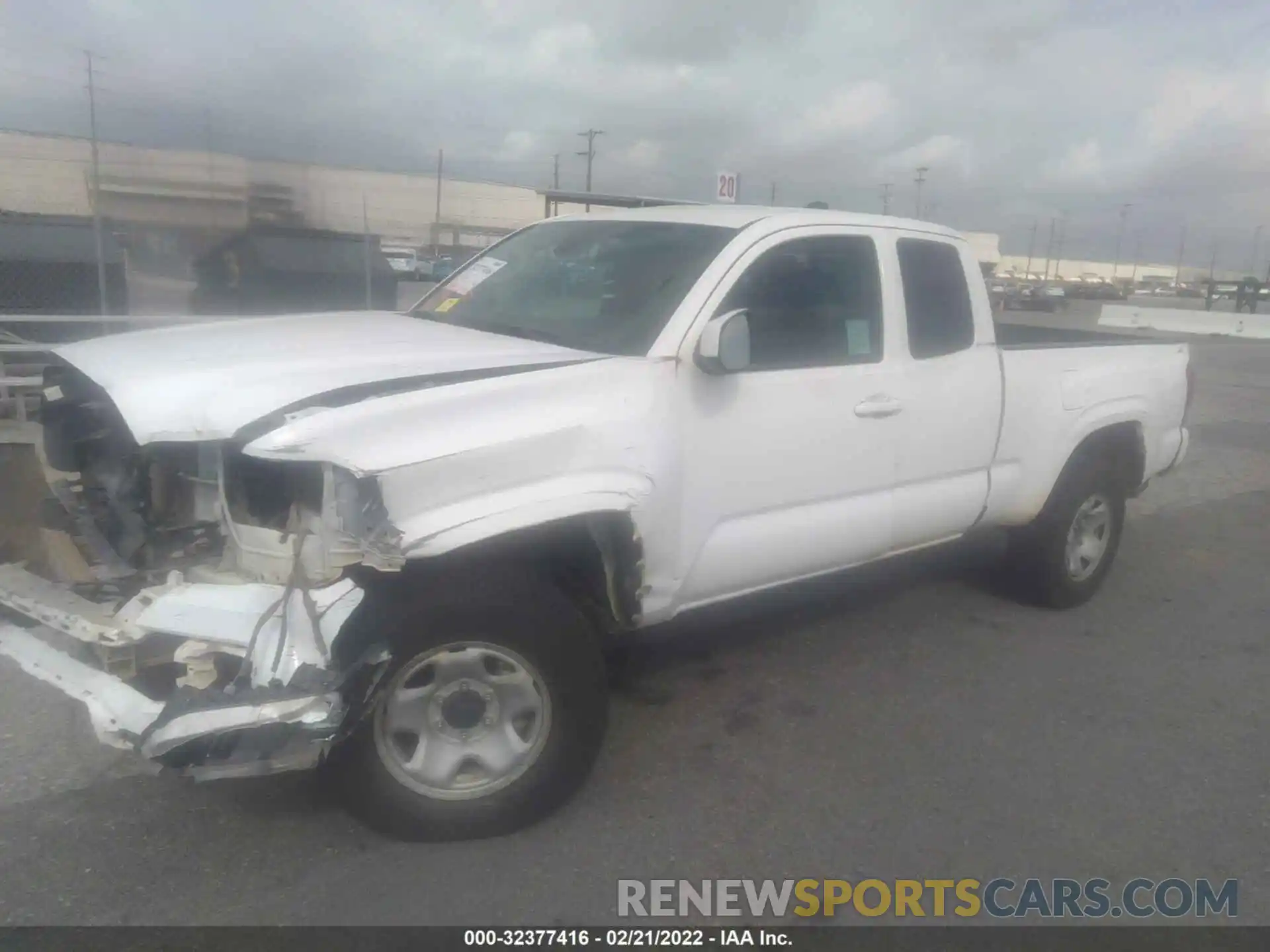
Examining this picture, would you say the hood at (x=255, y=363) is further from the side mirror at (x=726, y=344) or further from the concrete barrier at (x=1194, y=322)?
the concrete barrier at (x=1194, y=322)

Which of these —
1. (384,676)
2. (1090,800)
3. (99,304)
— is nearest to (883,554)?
(1090,800)

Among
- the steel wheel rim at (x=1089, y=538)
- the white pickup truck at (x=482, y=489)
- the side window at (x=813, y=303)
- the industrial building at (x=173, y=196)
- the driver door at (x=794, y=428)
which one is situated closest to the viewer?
the white pickup truck at (x=482, y=489)

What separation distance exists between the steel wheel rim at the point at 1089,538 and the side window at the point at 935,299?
55.3 inches

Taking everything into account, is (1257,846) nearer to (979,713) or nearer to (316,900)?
(979,713)

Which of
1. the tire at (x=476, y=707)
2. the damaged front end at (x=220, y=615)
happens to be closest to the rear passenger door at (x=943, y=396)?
the tire at (x=476, y=707)

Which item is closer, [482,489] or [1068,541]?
[482,489]

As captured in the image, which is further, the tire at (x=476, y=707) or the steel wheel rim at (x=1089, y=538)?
the steel wheel rim at (x=1089, y=538)

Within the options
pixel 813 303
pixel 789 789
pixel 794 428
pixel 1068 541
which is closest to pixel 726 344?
pixel 794 428

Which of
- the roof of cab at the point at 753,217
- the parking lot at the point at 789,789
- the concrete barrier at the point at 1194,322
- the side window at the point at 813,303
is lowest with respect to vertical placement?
the parking lot at the point at 789,789

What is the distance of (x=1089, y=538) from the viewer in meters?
5.57

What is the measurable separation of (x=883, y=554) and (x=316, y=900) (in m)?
2.59

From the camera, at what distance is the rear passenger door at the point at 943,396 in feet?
14.1

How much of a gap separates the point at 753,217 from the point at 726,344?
935 millimetres

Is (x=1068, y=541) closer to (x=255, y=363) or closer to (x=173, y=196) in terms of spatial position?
(x=255, y=363)
